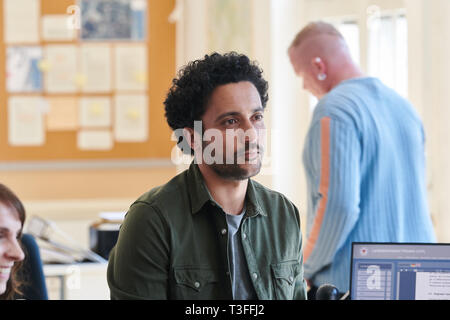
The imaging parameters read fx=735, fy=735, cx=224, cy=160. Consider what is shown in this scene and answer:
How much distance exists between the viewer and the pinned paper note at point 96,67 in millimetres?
5742

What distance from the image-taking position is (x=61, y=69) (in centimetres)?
572

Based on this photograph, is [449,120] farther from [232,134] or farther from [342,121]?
[232,134]

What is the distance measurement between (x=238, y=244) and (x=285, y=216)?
139 mm

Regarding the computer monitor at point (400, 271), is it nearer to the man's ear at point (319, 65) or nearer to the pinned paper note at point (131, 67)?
the man's ear at point (319, 65)

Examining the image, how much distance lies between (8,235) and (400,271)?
980 mm

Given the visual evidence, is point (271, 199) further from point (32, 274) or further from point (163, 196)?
point (32, 274)

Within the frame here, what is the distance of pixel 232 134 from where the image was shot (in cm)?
131

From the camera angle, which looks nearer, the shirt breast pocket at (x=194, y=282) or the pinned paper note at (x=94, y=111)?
the shirt breast pocket at (x=194, y=282)

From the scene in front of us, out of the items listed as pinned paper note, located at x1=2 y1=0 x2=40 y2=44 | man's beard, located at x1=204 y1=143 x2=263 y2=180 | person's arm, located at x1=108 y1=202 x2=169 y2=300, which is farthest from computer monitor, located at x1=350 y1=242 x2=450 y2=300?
pinned paper note, located at x1=2 y1=0 x2=40 y2=44

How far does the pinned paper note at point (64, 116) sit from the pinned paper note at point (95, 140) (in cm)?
10

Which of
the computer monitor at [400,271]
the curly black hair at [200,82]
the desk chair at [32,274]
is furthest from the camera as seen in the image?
the desk chair at [32,274]

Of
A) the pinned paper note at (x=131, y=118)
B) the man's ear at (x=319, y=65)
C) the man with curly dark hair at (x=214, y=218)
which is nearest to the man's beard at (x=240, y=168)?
the man with curly dark hair at (x=214, y=218)

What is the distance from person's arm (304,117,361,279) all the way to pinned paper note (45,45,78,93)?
3.77 metres
